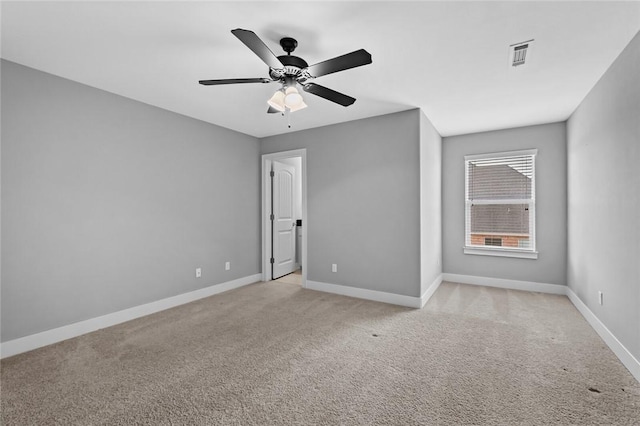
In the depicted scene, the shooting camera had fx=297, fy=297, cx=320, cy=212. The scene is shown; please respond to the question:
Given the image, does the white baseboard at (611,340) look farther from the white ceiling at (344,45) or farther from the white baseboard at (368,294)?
the white ceiling at (344,45)

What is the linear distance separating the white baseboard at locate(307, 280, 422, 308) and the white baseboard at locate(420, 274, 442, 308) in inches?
4.4

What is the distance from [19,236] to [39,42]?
1605 millimetres

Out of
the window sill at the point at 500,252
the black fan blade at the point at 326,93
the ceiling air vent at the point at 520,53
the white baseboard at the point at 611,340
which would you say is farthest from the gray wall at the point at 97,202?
the white baseboard at the point at 611,340

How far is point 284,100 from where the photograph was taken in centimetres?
249

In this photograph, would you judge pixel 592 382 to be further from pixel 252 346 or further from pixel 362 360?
pixel 252 346

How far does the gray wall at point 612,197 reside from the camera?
2.24m

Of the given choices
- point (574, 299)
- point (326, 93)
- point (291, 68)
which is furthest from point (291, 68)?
point (574, 299)

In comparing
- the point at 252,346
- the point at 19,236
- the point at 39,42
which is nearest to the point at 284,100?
the point at 39,42

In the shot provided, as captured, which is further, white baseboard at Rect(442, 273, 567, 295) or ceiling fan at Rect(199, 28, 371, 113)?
white baseboard at Rect(442, 273, 567, 295)

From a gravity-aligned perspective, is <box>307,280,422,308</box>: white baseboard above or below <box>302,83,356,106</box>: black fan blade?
below

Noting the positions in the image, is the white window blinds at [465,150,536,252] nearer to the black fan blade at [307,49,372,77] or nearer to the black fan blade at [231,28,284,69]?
the black fan blade at [307,49,372,77]

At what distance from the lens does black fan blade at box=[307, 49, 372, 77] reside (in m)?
1.88

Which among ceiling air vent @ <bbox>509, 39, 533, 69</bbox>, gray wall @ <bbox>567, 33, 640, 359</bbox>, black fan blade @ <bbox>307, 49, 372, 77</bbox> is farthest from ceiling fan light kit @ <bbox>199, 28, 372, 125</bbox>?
gray wall @ <bbox>567, 33, 640, 359</bbox>

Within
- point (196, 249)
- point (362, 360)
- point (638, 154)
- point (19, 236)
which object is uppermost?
point (638, 154)
